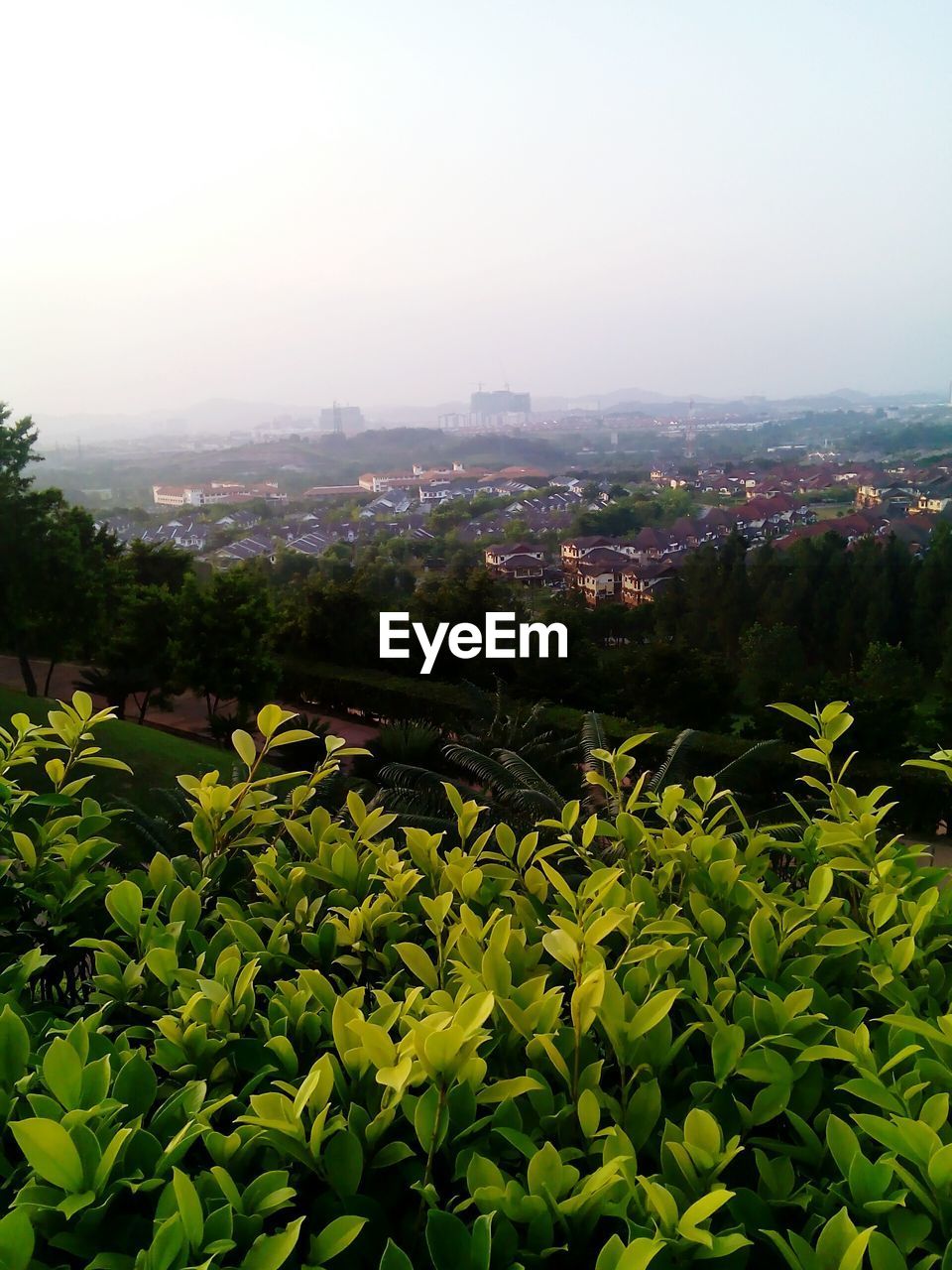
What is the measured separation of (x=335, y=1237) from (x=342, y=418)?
4454cm

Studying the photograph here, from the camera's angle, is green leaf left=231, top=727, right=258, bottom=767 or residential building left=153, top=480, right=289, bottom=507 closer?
green leaf left=231, top=727, right=258, bottom=767

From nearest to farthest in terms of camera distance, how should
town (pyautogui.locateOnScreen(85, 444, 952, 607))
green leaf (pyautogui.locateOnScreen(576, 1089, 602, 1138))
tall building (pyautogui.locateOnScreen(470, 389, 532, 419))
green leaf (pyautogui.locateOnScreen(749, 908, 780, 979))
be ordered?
green leaf (pyautogui.locateOnScreen(576, 1089, 602, 1138)), green leaf (pyautogui.locateOnScreen(749, 908, 780, 979)), town (pyautogui.locateOnScreen(85, 444, 952, 607)), tall building (pyautogui.locateOnScreen(470, 389, 532, 419))

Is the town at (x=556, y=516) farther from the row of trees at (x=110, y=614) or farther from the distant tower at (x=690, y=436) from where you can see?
the row of trees at (x=110, y=614)

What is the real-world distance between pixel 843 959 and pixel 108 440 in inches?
1352

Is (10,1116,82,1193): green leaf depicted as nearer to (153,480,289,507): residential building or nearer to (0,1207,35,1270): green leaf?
(0,1207,35,1270): green leaf

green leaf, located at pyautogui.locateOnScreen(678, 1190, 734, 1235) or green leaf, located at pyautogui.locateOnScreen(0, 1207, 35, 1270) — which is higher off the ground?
green leaf, located at pyautogui.locateOnScreen(0, 1207, 35, 1270)

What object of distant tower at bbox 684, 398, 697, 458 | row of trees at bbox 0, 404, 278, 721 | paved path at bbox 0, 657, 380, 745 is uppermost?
distant tower at bbox 684, 398, 697, 458

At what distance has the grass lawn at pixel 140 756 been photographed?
761 cm

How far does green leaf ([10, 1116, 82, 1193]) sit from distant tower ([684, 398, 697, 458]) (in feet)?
121

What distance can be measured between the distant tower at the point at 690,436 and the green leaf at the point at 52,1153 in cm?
3675

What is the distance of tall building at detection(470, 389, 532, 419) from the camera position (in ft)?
154

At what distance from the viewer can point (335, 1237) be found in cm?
80

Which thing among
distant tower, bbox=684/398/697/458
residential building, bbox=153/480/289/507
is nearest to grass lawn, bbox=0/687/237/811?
residential building, bbox=153/480/289/507

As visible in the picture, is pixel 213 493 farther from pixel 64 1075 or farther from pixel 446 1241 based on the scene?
pixel 446 1241
